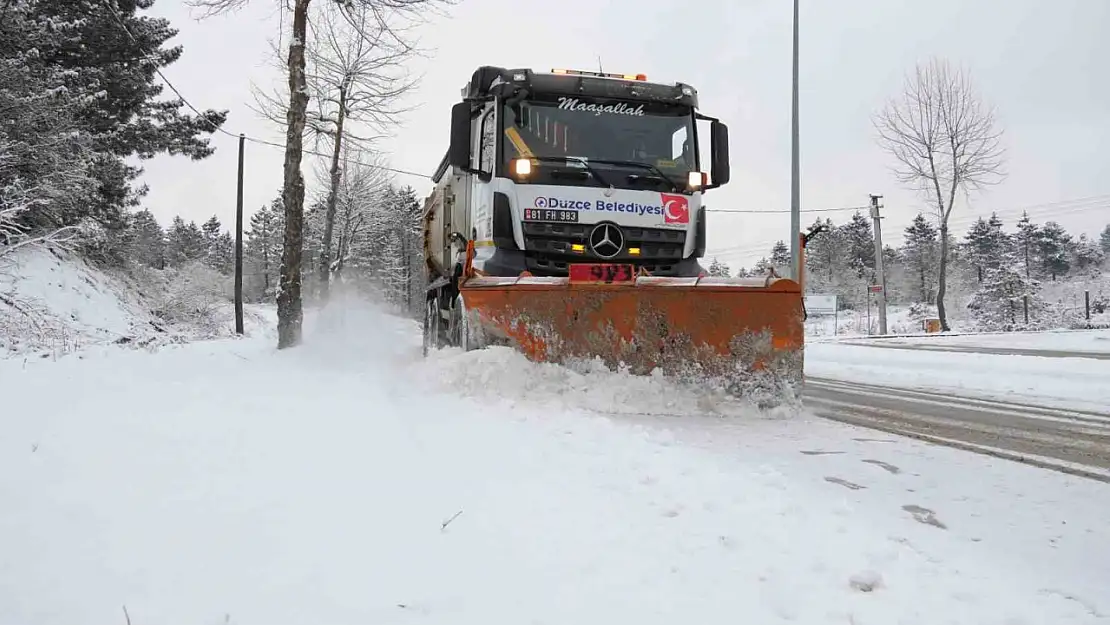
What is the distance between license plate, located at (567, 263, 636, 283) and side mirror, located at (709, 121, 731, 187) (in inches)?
76.1

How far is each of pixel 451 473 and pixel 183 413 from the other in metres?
2.27

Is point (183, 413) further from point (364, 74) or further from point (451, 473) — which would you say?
point (364, 74)

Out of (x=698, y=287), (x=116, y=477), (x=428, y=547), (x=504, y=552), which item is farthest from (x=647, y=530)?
(x=698, y=287)

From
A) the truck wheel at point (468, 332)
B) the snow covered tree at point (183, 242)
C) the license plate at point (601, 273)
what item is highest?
the snow covered tree at point (183, 242)

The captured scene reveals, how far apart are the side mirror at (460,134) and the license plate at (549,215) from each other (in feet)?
3.01

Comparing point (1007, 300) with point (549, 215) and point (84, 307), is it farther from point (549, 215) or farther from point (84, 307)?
point (84, 307)

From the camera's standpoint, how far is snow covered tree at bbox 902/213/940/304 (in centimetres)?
6197

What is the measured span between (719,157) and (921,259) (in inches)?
2723

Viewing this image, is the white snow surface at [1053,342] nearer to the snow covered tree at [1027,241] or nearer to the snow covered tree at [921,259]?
the snow covered tree at [921,259]

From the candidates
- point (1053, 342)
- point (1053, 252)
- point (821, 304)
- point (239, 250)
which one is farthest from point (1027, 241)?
point (239, 250)

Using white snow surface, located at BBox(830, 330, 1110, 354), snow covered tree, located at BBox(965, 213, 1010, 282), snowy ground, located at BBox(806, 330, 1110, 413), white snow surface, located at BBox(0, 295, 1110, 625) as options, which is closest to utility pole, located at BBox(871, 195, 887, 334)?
white snow surface, located at BBox(830, 330, 1110, 354)

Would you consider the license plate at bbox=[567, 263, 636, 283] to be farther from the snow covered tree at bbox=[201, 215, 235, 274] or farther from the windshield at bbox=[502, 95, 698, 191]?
the snow covered tree at bbox=[201, 215, 235, 274]

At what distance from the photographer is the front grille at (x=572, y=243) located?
630 cm

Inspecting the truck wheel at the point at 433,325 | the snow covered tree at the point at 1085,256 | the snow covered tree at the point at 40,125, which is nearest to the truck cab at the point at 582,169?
the truck wheel at the point at 433,325
